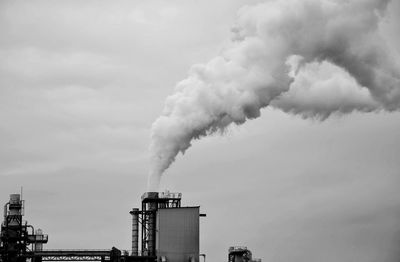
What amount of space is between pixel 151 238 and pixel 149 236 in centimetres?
59

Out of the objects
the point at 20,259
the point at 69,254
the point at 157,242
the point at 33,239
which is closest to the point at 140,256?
the point at 157,242

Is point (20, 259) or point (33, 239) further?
point (33, 239)

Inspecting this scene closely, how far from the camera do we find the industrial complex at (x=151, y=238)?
9881cm

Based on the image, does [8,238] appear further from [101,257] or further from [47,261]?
[101,257]

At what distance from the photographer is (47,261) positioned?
4129 inches

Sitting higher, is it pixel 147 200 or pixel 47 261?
pixel 147 200

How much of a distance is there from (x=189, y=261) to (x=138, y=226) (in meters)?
9.98

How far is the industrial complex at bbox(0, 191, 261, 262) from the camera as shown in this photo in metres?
98.8

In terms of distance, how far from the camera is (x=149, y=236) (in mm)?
102562

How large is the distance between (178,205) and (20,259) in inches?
824

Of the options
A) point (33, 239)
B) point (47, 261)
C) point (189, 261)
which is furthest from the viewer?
point (33, 239)

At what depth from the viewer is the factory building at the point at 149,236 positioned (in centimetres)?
9879

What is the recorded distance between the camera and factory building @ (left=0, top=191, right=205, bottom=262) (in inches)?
3890

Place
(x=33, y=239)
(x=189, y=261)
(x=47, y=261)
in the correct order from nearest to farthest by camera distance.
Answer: (x=189, y=261), (x=47, y=261), (x=33, y=239)
